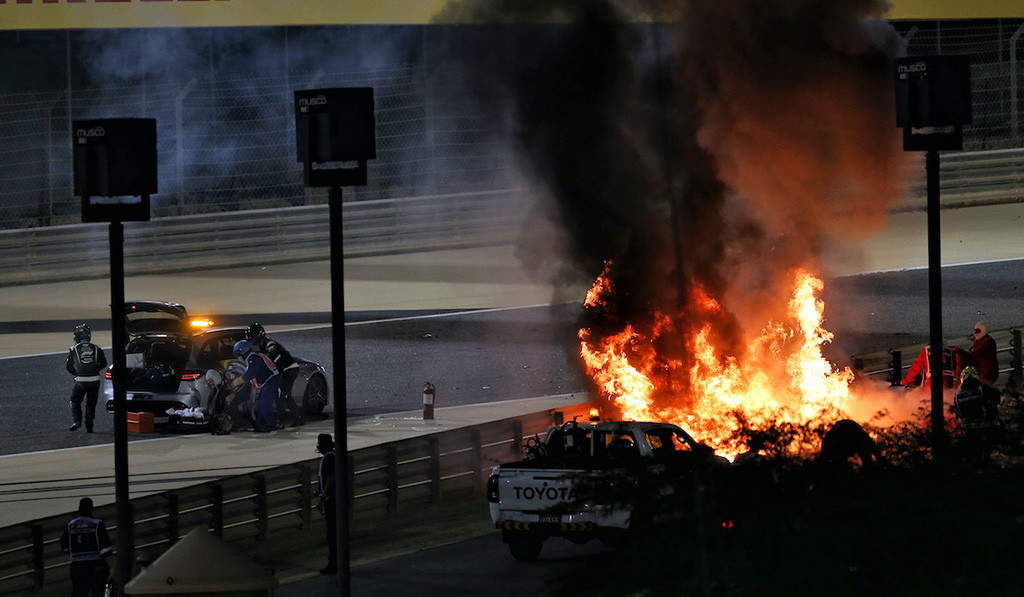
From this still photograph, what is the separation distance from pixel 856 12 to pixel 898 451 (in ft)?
35.9

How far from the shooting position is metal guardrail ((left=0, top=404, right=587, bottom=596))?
1341 cm

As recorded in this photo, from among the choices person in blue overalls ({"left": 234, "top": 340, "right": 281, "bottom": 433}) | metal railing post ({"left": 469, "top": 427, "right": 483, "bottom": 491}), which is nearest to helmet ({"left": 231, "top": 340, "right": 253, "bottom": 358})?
person in blue overalls ({"left": 234, "top": 340, "right": 281, "bottom": 433})

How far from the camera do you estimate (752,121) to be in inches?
730

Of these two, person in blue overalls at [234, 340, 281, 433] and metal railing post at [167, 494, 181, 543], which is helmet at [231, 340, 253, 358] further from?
metal railing post at [167, 494, 181, 543]

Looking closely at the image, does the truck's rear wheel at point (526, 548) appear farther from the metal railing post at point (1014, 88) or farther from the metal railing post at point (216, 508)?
the metal railing post at point (1014, 88)

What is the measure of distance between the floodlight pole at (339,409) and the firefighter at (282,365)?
7989 mm

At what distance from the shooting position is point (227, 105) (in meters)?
29.2

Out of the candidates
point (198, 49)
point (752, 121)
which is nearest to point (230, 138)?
point (198, 49)

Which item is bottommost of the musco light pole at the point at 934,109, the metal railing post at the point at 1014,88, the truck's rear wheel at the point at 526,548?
the truck's rear wheel at the point at 526,548

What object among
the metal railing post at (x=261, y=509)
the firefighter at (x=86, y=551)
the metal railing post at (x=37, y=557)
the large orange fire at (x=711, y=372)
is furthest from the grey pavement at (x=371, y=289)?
the firefighter at (x=86, y=551)

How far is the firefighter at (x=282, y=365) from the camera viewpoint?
19.7 metres

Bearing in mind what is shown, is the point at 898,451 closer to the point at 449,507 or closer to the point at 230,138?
the point at 449,507

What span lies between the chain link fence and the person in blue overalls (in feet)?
27.7

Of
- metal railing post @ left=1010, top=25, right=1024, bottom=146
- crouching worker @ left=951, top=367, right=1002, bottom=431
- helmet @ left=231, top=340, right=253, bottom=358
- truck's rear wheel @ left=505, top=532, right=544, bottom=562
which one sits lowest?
truck's rear wheel @ left=505, top=532, right=544, bottom=562
